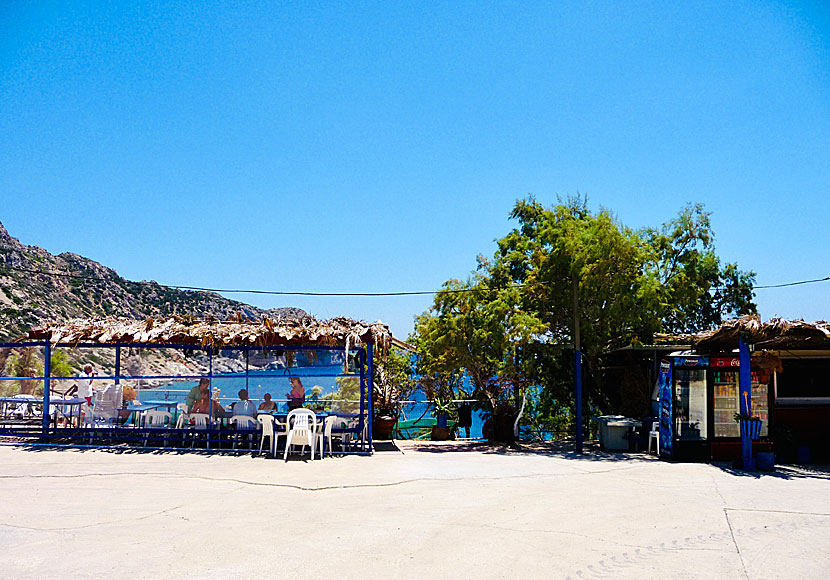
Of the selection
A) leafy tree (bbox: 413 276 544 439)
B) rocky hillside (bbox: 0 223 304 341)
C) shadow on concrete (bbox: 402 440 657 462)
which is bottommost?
shadow on concrete (bbox: 402 440 657 462)

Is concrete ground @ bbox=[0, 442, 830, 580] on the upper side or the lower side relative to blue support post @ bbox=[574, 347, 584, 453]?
lower

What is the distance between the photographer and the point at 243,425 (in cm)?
1555

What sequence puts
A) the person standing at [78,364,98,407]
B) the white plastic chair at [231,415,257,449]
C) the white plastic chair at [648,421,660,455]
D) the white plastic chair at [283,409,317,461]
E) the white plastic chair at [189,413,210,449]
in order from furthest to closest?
the person standing at [78,364,98,407] → the white plastic chair at [648,421,660,455] → the white plastic chair at [189,413,210,449] → the white plastic chair at [231,415,257,449] → the white plastic chair at [283,409,317,461]

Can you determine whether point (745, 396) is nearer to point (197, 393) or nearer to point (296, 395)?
point (296, 395)

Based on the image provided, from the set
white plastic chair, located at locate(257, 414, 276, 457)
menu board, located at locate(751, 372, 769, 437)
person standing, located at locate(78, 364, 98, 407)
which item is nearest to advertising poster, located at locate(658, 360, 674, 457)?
menu board, located at locate(751, 372, 769, 437)

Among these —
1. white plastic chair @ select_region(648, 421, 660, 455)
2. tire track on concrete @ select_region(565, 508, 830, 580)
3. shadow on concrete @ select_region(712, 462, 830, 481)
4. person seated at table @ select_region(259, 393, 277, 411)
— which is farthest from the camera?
person seated at table @ select_region(259, 393, 277, 411)

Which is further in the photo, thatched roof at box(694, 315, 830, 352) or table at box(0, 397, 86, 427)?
table at box(0, 397, 86, 427)

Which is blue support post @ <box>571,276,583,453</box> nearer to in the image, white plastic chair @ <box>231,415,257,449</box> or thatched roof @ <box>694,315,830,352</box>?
thatched roof @ <box>694,315,830,352</box>

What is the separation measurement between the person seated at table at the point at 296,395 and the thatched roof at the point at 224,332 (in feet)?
5.11

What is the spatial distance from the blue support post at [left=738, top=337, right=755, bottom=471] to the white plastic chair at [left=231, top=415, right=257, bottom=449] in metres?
10.8

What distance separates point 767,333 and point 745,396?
1501 millimetres

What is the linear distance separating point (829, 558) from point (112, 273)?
60625mm

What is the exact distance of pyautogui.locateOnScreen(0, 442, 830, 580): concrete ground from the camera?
22.0ft

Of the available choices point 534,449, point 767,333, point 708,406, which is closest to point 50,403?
point 534,449
